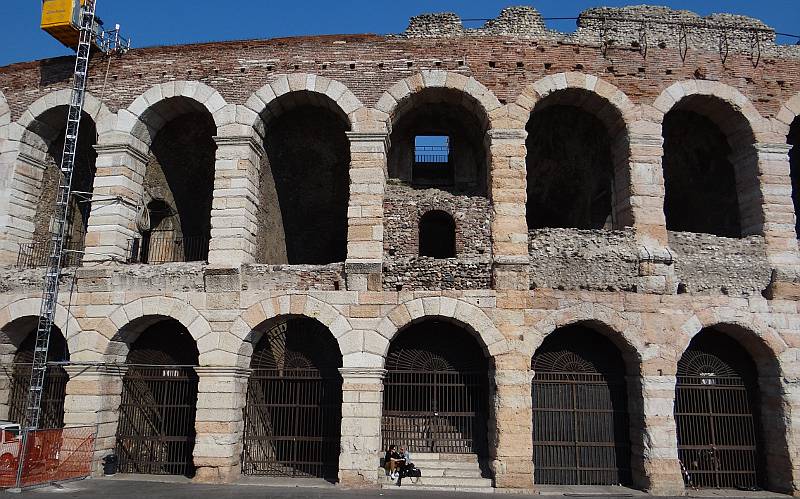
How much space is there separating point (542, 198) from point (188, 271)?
9496 millimetres

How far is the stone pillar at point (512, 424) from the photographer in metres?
10.4

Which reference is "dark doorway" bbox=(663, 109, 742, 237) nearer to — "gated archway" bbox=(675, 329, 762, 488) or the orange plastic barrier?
"gated archway" bbox=(675, 329, 762, 488)

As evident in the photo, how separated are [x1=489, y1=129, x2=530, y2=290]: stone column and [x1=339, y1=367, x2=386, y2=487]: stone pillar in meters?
3.12

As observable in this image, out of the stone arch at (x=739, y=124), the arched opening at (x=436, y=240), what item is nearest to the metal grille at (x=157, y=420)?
the arched opening at (x=436, y=240)

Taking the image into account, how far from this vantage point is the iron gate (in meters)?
11.3

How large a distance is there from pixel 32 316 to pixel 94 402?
247cm

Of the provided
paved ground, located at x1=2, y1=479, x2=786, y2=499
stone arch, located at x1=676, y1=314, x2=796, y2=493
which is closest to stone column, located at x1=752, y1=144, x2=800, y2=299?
stone arch, located at x1=676, y1=314, x2=796, y2=493

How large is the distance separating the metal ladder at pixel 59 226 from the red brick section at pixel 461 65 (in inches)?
35.1

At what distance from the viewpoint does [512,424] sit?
1049 centimetres

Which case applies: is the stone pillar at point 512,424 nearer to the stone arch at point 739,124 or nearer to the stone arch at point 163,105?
the stone arch at point 739,124

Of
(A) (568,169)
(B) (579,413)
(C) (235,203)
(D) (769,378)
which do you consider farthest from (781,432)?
(C) (235,203)

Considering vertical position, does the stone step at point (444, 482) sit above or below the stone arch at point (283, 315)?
below

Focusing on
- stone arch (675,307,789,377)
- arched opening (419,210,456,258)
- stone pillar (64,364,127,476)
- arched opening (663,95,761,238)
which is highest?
arched opening (663,95,761,238)

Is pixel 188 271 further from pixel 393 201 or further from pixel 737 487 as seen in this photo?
pixel 737 487
